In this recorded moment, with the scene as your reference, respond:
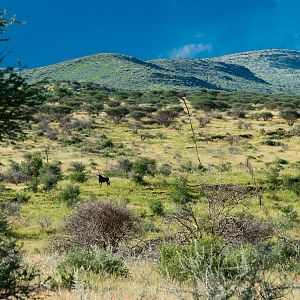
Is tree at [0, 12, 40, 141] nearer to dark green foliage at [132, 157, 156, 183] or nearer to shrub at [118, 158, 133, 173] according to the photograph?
dark green foliage at [132, 157, 156, 183]

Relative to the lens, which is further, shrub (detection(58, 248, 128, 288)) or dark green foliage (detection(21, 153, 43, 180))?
dark green foliage (detection(21, 153, 43, 180))

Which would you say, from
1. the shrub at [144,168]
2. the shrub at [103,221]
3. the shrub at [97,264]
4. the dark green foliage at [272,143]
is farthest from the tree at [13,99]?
the dark green foliage at [272,143]

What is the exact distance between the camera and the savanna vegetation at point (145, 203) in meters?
6.95

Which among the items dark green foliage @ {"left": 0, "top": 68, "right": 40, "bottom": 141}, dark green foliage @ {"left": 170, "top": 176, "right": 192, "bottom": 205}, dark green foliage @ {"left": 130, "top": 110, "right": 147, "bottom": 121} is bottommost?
dark green foliage @ {"left": 170, "top": 176, "right": 192, "bottom": 205}

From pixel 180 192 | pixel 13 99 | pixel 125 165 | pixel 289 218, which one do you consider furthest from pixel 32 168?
pixel 13 99

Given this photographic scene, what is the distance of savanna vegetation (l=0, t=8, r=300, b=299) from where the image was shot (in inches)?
274

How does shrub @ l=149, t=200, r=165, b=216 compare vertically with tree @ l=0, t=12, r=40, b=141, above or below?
below

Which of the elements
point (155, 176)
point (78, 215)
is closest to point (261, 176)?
point (155, 176)

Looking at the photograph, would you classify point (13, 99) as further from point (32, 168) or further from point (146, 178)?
point (32, 168)

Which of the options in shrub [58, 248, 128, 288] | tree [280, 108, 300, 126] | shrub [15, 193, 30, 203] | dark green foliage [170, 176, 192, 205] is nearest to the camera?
shrub [58, 248, 128, 288]

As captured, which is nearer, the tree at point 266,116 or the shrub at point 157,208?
the shrub at point 157,208

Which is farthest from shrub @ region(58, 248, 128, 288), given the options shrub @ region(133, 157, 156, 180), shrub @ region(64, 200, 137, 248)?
shrub @ region(133, 157, 156, 180)

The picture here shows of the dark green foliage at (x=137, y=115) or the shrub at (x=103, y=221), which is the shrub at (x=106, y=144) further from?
the shrub at (x=103, y=221)

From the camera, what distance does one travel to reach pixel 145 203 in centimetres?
2991
